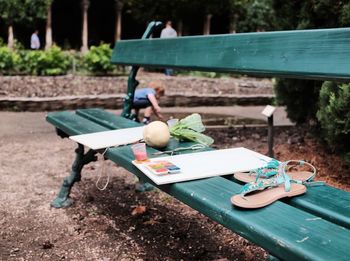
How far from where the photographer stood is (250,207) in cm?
155

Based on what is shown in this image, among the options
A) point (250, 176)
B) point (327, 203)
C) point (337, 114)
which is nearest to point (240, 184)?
point (250, 176)

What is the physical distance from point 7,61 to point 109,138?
31.0ft

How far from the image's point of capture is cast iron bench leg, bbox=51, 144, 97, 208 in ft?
10.8

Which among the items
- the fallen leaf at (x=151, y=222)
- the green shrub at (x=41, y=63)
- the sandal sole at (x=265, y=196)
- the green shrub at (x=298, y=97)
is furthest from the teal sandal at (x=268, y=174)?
the green shrub at (x=41, y=63)

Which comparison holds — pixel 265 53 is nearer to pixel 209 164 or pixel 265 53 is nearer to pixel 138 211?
pixel 209 164

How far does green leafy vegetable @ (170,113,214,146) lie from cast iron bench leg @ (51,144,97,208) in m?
0.82

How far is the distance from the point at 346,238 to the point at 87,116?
8.67 feet

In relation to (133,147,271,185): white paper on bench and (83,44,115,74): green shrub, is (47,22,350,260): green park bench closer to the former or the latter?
(133,147,271,185): white paper on bench

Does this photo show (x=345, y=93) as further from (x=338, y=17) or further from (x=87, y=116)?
(x=87, y=116)

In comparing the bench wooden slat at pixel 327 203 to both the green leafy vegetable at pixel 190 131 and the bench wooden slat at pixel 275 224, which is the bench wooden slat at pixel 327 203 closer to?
A: the bench wooden slat at pixel 275 224

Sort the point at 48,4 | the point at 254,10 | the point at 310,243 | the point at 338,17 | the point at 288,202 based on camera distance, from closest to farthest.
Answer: the point at 310,243
the point at 288,202
the point at 338,17
the point at 48,4
the point at 254,10

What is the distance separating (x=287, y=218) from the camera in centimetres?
149

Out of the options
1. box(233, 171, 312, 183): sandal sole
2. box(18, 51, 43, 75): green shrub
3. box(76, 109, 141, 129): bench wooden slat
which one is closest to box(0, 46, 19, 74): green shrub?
box(18, 51, 43, 75): green shrub

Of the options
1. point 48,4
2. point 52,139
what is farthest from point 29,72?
point 48,4
